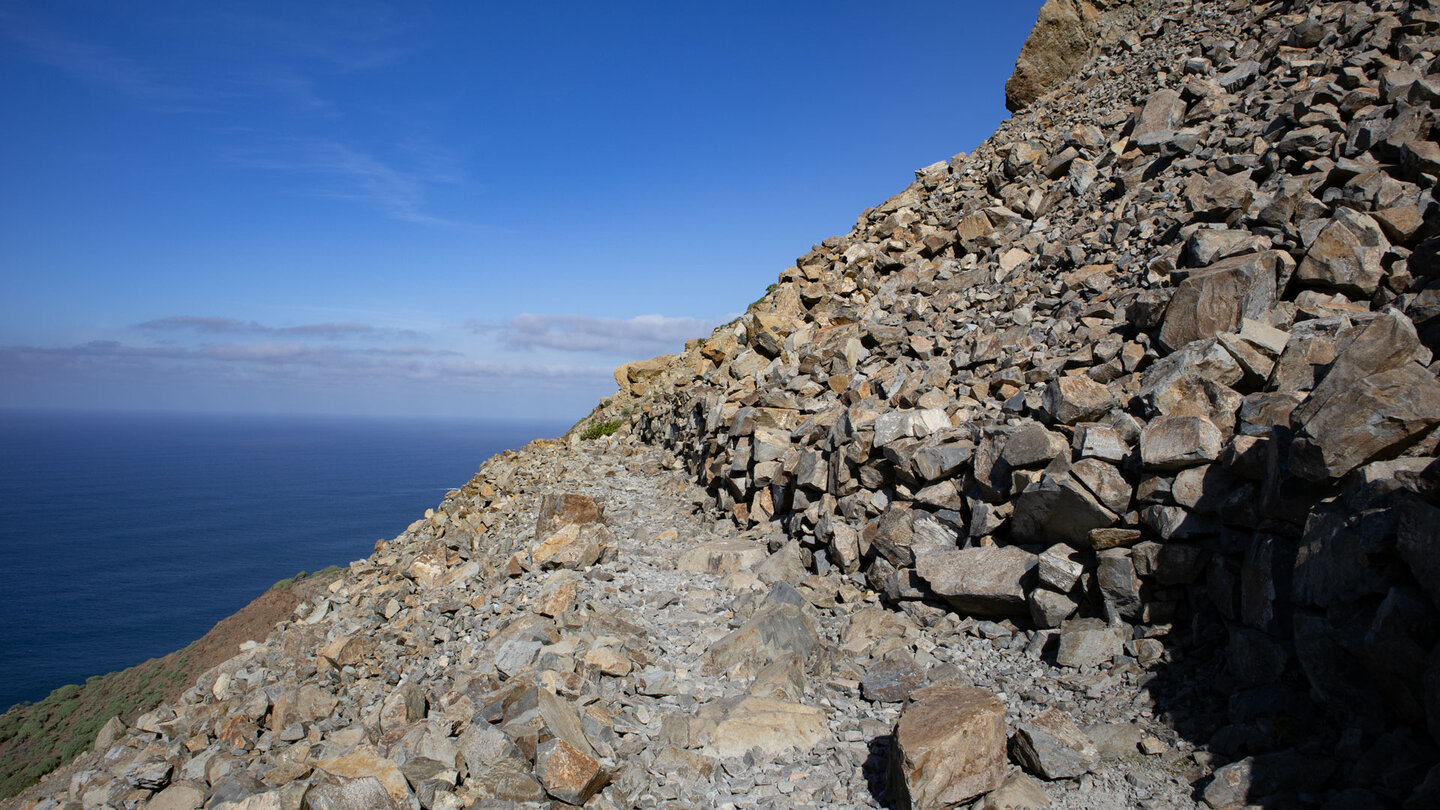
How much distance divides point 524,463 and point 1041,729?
17648 millimetres

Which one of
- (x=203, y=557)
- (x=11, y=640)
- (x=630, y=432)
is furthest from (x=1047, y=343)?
(x=203, y=557)

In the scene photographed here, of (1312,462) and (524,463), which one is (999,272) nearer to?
(1312,462)

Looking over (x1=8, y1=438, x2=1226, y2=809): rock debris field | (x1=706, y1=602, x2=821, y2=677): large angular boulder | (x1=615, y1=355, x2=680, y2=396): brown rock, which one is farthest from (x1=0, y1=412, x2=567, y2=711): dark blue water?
(x1=706, y1=602, x2=821, y2=677): large angular boulder

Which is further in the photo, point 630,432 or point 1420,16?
point 630,432

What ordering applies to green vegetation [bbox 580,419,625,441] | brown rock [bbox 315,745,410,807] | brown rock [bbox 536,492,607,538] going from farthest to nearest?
green vegetation [bbox 580,419,625,441]
brown rock [bbox 536,492,607,538]
brown rock [bbox 315,745,410,807]

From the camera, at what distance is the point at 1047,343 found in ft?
40.5

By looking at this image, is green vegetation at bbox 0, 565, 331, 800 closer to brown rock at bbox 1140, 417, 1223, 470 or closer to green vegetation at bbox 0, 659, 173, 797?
green vegetation at bbox 0, 659, 173, 797

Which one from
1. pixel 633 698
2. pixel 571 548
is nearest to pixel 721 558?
pixel 571 548

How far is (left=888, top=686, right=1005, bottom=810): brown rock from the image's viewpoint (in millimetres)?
6137

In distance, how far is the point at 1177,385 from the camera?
898cm

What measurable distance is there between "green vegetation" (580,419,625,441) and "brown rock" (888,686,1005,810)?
58.3 ft

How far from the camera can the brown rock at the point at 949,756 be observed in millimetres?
6137

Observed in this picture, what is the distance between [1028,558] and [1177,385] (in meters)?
2.93

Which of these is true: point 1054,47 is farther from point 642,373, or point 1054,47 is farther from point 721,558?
point 721,558
